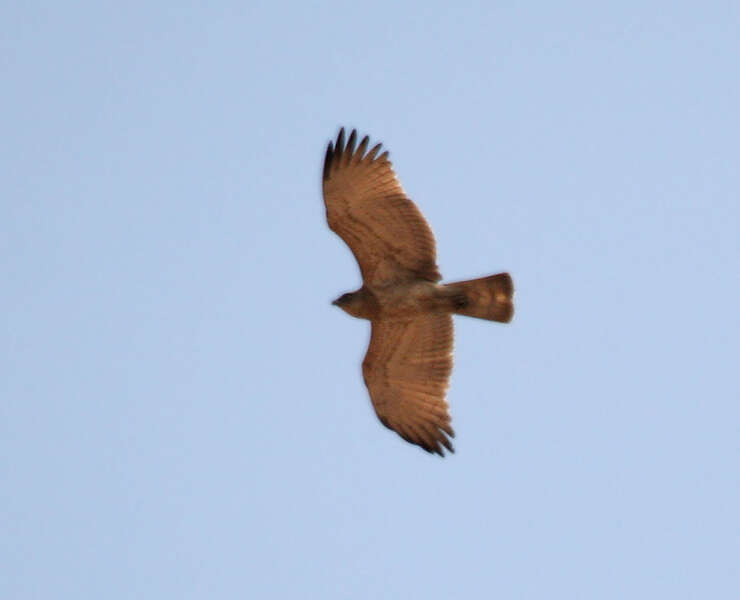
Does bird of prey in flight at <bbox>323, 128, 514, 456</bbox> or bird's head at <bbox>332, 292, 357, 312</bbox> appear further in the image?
bird's head at <bbox>332, 292, 357, 312</bbox>

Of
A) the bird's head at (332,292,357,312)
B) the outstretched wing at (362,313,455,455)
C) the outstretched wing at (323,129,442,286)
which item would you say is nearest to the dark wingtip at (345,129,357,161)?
the outstretched wing at (323,129,442,286)

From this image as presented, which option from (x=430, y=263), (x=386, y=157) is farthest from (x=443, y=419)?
(x=386, y=157)

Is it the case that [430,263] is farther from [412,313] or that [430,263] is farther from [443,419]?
[443,419]

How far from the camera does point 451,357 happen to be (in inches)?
579

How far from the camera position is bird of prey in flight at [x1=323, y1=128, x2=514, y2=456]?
46.0ft

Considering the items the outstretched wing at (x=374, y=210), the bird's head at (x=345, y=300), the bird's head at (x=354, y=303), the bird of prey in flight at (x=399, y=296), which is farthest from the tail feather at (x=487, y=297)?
the bird's head at (x=345, y=300)

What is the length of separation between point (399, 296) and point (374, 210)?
0.87 metres

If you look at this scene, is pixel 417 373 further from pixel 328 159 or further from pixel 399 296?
pixel 328 159

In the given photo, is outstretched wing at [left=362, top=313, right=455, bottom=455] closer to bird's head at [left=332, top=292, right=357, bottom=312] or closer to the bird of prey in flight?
the bird of prey in flight

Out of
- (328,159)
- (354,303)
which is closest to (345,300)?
(354,303)

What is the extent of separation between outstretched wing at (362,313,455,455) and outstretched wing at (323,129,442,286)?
2.08ft

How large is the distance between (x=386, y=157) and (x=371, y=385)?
2321 mm

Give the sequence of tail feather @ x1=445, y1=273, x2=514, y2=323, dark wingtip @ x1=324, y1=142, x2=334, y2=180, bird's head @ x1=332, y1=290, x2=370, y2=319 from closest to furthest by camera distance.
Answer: tail feather @ x1=445, y1=273, x2=514, y2=323 < dark wingtip @ x1=324, y1=142, x2=334, y2=180 < bird's head @ x1=332, y1=290, x2=370, y2=319

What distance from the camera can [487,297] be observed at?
14008 millimetres
